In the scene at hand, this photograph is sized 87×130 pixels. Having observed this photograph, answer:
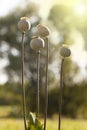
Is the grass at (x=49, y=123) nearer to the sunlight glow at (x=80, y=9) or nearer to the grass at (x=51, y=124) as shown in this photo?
the grass at (x=51, y=124)

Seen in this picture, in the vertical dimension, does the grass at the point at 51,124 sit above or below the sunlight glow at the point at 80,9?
below

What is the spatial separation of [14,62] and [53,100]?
0.72m

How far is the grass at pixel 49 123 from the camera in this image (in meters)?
4.34

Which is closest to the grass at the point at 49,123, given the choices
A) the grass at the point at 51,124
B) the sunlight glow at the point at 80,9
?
the grass at the point at 51,124

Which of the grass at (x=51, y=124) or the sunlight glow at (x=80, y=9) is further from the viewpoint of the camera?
the sunlight glow at (x=80, y=9)

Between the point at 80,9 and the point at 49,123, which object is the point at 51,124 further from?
the point at 80,9

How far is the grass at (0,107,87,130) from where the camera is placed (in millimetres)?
4336

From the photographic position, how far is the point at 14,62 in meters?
5.14

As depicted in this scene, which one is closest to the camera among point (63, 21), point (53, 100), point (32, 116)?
point (32, 116)

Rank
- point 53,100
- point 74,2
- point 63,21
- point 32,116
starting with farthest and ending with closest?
point 63,21
point 53,100
point 74,2
point 32,116

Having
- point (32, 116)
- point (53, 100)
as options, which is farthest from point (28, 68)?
point (32, 116)

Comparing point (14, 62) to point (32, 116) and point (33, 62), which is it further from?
point (32, 116)

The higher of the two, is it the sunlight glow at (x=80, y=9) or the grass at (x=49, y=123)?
the sunlight glow at (x=80, y=9)

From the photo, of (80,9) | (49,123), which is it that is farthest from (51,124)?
(80,9)
